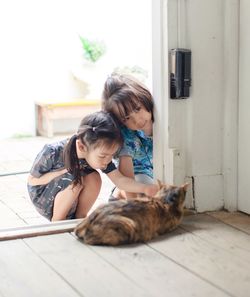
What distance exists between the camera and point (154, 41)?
74.9 inches

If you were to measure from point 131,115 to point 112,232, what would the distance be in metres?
0.64

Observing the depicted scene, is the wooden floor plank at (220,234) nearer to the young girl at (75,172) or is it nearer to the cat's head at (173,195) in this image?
the cat's head at (173,195)

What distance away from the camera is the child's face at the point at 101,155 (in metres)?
2.13

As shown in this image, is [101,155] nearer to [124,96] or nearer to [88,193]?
[124,96]

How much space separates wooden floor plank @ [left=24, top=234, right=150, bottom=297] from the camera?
133 cm

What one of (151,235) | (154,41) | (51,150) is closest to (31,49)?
(51,150)

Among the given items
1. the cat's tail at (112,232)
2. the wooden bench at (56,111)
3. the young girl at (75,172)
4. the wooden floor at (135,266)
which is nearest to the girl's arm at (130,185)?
the young girl at (75,172)

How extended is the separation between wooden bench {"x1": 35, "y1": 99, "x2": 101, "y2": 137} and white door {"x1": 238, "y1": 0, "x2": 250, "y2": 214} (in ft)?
10.6

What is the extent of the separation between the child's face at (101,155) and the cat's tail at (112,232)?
1.70 feet

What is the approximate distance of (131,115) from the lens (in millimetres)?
2154

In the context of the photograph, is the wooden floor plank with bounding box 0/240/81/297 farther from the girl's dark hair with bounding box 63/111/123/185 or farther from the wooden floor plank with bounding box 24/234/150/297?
the girl's dark hair with bounding box 63/111/123/185

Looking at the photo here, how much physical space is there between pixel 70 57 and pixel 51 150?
302cm

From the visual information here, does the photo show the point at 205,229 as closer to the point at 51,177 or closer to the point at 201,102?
the point at 201,102

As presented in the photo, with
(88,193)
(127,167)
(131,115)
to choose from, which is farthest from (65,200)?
(131,115)
